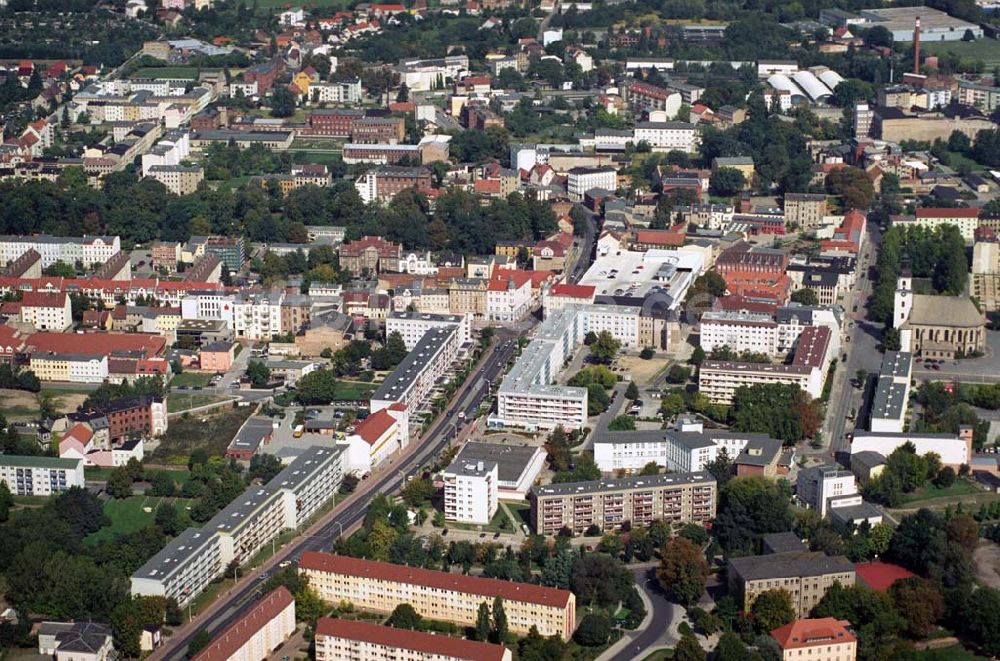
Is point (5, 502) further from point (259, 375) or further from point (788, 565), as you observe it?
point (788, 565)

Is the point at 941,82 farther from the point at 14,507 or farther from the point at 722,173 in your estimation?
the point at 14,507

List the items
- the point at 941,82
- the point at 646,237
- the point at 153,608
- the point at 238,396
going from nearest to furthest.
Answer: the point at 153,608 → the point at 238,396 → the point at 646,237 → the point at 941,82

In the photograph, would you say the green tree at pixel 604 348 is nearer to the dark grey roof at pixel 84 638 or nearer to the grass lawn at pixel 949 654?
the grass lawn at pixel 949 654

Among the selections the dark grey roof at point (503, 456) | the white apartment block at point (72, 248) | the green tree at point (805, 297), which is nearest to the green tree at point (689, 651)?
the dark grey roof at point (503, 456)

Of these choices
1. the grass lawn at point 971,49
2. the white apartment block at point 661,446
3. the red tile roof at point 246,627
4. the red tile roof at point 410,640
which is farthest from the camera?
the grass lawn at point 971,49

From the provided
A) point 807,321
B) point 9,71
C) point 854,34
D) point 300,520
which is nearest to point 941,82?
point 854,34

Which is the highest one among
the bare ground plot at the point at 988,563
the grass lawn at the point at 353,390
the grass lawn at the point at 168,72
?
the grass lawn at the point at 168,72
